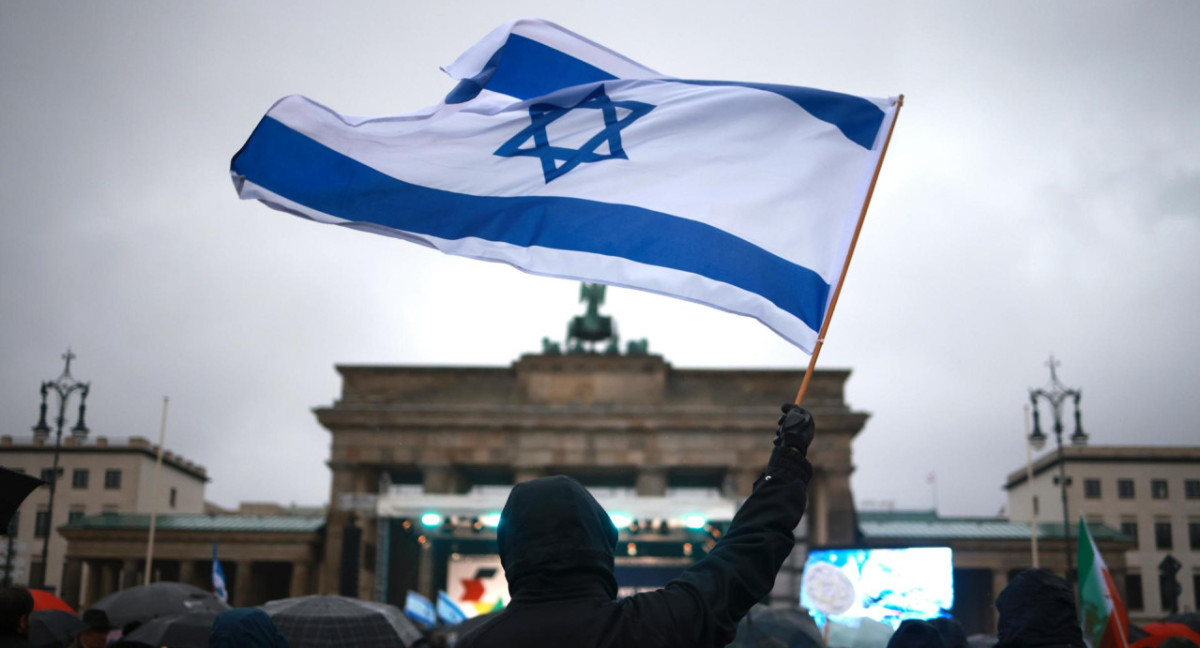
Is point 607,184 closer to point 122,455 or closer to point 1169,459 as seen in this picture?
point 1169,459

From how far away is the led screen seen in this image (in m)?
7.80

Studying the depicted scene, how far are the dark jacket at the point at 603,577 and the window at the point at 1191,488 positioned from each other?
208 ft

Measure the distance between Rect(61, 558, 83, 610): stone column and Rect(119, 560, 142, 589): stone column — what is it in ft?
6.44

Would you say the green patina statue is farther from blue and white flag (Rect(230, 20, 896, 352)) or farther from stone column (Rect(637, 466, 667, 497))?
blue and white flag (Rect(230, 20, 896, 352))

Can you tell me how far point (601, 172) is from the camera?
668 cm

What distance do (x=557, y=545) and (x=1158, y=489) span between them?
Answer: 66.3 metres

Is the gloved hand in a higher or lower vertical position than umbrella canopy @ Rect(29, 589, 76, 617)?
higher

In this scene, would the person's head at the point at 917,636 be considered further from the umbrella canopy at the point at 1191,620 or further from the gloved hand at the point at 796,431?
the umbrella canopy at the point at 1191,620

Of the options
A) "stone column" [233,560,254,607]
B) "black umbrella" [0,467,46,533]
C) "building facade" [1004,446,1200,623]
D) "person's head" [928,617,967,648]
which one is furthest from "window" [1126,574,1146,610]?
"black umbrella" [0,467,46,533]

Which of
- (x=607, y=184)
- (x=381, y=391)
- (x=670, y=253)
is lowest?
(x=670, y=253)

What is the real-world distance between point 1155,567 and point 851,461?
20773 mm

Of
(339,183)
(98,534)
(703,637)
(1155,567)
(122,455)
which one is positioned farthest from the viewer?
(122,455)

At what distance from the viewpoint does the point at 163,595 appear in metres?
15.8

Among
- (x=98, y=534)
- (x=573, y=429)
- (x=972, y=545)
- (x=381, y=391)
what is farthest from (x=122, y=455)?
(x=972, y=545)
